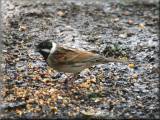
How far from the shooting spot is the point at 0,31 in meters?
9.74

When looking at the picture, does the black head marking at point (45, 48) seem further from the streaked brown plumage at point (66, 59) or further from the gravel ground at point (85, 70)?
the gravel ground at point (85, 70)

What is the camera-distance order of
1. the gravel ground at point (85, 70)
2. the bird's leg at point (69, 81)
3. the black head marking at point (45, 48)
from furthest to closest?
the bird's leg at point (69, 81) → the black head marking at point (45, 48) → the gravel ground at point (85, 70)

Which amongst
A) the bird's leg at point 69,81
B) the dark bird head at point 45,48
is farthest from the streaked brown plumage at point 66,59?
the bird's leg at point 69,81

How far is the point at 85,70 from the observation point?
8133 millimetres

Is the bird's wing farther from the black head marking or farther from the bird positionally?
the black head marking

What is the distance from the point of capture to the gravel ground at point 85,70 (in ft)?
22.6

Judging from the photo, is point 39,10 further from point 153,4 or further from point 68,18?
point 153,4

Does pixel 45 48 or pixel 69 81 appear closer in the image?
pixel 45 48

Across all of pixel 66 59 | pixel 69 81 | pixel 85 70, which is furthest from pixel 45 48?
pixel 85 70

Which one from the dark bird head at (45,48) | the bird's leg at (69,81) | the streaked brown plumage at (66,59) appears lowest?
the bird's leg at (69,81)

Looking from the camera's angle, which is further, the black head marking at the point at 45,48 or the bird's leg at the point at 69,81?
the bird's leg at the point at 69,81

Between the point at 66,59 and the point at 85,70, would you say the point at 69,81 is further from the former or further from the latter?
the point at 85,70

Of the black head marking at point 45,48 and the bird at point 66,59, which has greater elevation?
the black head marking at point 45,48

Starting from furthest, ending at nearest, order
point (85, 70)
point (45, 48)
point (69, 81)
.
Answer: point (85, 70), point (69, 81), point (45, 48)
